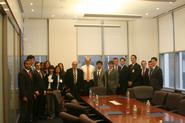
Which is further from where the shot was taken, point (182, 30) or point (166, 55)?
point (166, 55)

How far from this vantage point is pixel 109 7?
9.15 m

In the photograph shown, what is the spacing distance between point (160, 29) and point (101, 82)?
461cm

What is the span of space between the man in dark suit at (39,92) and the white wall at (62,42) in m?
3.18

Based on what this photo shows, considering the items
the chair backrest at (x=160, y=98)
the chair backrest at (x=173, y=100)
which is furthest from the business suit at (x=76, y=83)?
the chair backrest at (x=173, y=100)

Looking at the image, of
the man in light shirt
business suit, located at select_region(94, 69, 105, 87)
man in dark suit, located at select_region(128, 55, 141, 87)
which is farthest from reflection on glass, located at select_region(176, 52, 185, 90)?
the man in light shirt

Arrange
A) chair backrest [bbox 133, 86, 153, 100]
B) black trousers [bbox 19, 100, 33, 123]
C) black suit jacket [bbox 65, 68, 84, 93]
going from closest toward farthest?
black trousers [bbox 19, 100, 33, 123] < chair backrest [bbox 133, 86, 153, 100] < black suit jacket [bbox 65, 68, 84, 93]

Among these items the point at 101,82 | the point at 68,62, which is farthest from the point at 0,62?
the point at 68,62

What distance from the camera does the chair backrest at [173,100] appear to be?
496 centimetres

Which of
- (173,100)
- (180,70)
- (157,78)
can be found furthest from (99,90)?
(180,70)

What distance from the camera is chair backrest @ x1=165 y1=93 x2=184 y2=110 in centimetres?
496

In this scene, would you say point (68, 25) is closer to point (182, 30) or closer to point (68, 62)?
point (68, 62)

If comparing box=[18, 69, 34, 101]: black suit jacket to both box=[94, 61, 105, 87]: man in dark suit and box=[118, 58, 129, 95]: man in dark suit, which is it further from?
box=[118, 58, 129, 95]: man in dark suit

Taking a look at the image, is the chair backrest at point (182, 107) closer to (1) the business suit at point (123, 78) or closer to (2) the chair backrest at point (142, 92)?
(2) the chair backrest at point (142, 92)

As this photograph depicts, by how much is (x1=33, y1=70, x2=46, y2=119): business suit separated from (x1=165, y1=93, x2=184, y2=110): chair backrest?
341 centimetres
